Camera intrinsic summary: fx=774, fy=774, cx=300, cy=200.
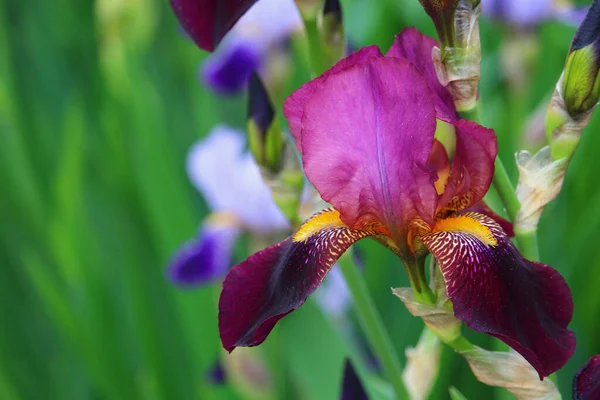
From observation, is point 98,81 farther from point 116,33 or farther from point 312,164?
point 312,164

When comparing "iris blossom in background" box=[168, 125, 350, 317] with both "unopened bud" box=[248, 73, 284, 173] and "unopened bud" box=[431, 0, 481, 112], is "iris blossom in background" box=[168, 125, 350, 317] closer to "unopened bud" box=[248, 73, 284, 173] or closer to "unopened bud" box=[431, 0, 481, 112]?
"unopened bud" box=[248, 73, 284, 173]

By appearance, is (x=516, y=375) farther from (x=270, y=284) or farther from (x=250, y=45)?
(x=250, y=45)

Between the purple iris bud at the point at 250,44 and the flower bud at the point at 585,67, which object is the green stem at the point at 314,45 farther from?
the purple iris bud at the point at 250,44

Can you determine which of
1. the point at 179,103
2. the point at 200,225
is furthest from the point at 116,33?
the point at 200,225

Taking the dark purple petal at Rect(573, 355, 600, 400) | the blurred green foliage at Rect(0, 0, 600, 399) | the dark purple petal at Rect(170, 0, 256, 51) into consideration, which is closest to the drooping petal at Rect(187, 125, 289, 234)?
the blurred green foliage at Rect(0, 0, 600, 399)

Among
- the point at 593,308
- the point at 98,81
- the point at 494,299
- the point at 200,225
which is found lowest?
the point at 593,308
